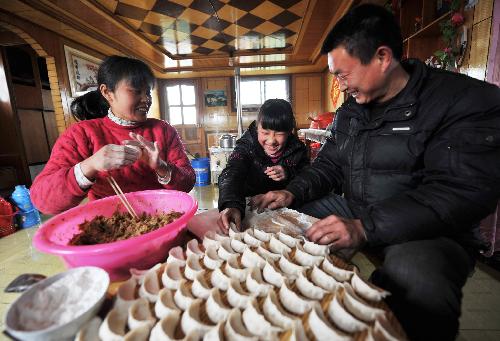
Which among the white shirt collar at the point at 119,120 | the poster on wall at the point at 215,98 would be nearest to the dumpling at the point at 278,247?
the white shirt collar at the point at 119,120

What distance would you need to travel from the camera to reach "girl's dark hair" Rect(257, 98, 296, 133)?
2008 mm

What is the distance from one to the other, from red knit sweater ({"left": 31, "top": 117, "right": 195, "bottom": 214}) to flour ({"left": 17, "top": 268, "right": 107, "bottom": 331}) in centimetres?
68

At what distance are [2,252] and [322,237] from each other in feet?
12.9

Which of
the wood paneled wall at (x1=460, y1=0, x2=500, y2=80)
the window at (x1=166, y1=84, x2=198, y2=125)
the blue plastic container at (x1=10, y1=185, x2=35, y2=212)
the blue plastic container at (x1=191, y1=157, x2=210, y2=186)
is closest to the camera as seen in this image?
the wood paneled wall at (x1=460, y1=0, x2=500, y2=80)

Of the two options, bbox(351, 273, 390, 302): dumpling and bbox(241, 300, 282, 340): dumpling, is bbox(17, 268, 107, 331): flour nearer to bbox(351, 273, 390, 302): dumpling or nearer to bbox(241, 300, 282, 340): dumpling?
bbox(241, 300, 282, 340): dumpling

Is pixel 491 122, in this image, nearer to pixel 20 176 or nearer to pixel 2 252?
pixel 2 252

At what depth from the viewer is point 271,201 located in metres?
1.64

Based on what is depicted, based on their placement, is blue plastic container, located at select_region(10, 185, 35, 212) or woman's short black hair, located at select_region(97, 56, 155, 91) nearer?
woman's short black hair, located at select_region(97, 56, 155, 91)

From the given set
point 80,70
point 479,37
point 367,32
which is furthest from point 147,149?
point 80,70

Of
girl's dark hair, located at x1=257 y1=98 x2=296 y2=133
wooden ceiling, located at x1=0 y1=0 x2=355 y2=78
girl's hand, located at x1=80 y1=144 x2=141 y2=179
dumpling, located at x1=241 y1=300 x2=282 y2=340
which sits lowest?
dumpling, located at x1=241 y1=300 x2=282 y2=340

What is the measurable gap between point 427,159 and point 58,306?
154 cm

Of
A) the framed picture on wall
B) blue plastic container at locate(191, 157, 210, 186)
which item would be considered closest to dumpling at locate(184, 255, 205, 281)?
blue plastic container at locate(191, 157, 210, 186)

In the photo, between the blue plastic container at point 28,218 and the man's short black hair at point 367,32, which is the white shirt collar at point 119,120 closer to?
the man's short black hair at point 367,32

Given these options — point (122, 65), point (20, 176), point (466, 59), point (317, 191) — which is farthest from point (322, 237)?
point (20, 176)
